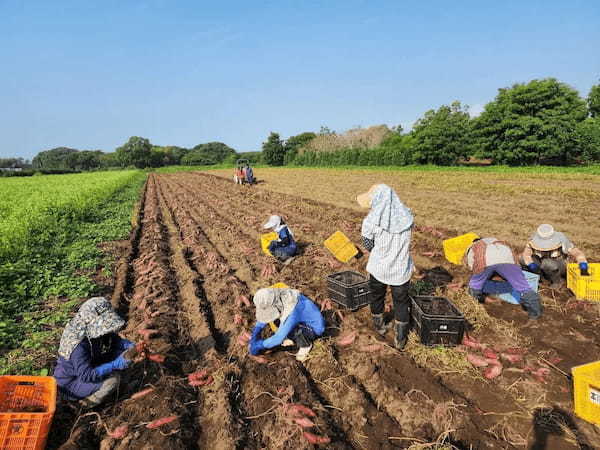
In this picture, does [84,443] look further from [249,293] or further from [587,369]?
[587,369]

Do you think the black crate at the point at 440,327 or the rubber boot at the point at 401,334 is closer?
the black crate at the point at 440,327

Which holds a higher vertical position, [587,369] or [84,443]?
[587,369]

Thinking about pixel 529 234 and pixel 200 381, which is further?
pixel 529 234

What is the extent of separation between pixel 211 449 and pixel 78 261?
20.8ft

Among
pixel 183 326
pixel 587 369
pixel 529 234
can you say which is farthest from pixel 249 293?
pixel 529 234

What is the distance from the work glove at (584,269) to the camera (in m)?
4.20

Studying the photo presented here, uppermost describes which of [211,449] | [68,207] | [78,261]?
[68,207]

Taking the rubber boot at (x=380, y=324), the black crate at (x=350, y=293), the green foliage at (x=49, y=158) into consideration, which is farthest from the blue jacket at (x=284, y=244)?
the green foliage at (x=49, y=158)

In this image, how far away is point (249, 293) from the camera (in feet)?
17.6

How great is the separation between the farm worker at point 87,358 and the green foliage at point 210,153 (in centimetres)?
9226

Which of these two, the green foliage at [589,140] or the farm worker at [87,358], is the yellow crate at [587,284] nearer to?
the farm worker at [87,358]

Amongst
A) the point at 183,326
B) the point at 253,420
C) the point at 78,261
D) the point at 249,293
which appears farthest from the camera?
the point at 78,261

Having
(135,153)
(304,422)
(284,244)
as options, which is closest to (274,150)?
(135,153)

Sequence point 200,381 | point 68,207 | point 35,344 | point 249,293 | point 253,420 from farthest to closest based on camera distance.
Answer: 1. point 68,207
2. point 249,293
3. point 35,344
4. point 200,381
5. point 253,420
